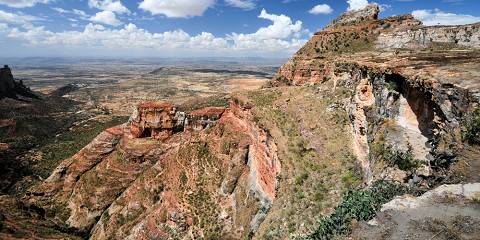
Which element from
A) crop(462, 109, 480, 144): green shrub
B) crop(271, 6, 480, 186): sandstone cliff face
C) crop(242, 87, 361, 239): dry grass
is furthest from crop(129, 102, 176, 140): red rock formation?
crop(462, 109, 480, 144): green shrub

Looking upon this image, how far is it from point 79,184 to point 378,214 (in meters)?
46.3

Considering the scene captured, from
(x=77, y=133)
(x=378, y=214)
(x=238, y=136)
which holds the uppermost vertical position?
(x=378, y=214)

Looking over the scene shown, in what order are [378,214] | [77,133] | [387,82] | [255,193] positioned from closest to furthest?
[378,214] < [387,82] < [255,193] < [77,133]

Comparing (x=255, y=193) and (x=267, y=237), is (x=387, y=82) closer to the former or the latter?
(x=267, y=237)

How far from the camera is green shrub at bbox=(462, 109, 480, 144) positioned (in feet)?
52.6

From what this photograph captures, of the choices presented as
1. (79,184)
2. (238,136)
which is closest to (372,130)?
(238,136)

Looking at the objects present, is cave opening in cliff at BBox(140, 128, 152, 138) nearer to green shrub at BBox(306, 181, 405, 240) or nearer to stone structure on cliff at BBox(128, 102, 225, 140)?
stone structure on cliff at BBox(128, 102, 225, 140)

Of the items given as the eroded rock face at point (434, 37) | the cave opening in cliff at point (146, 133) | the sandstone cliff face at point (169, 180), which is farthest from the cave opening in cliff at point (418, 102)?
the cave opening in cliff at point (146, 133)

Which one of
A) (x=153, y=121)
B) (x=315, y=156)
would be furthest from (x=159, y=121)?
(x=315, y=156)

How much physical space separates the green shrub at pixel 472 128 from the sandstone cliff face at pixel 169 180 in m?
17.7

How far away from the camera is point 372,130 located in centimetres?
2419

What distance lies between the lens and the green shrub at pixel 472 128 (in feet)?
52.6

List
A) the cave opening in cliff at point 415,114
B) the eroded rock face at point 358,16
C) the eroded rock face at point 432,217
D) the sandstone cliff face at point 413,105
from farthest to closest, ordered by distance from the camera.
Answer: the eroded rock face at point 358,16 < the cave opening in cliff at point 415,114 < the sandstone cliff face at point 413,105 < the eroded rock face at point 432,217

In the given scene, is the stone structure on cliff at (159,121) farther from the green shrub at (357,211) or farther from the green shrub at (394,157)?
the green shrub at (357,211)
